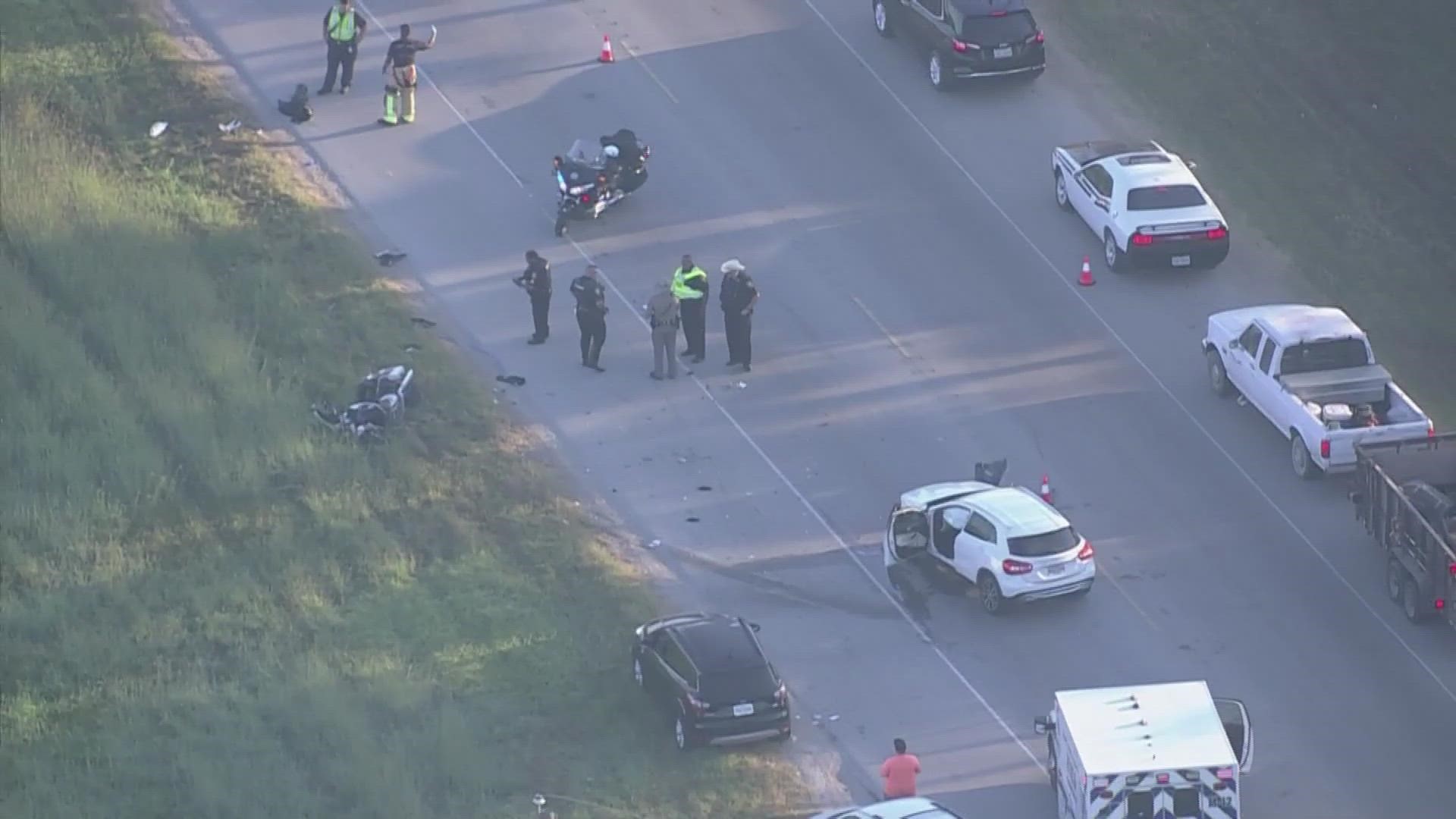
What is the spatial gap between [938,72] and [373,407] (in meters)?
14.1

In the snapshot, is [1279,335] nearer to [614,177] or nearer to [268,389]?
[614,177]

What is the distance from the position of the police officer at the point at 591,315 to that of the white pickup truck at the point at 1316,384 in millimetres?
9197

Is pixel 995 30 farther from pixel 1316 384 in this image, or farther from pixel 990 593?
pixel 990 593

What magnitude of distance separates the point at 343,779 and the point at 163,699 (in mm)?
3100

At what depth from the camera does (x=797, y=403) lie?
35.7 meters

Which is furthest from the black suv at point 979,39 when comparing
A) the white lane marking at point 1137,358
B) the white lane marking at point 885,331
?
the white lane marking at point 885,331

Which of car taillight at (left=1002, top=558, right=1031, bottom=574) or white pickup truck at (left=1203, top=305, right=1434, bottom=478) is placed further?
white pickup truck at (left=1203, top=305, right=1434, bottom=478)

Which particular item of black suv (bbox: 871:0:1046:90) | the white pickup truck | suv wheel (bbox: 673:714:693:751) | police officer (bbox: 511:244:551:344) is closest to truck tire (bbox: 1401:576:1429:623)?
the white pickup truck

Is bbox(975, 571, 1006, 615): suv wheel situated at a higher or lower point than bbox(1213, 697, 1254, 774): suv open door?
lower

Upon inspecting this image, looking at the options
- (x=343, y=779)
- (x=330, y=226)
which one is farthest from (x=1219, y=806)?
(x=330, y=226)

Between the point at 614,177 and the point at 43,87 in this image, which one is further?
the point at 43,87

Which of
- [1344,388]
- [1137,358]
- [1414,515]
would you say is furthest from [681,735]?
[1137,358]

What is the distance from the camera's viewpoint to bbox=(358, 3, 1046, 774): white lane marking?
2934 centimetres

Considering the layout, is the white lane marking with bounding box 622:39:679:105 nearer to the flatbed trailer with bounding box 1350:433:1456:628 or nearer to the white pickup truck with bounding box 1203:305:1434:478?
the white pickup truck with bounding box 1203:305:1434:478
